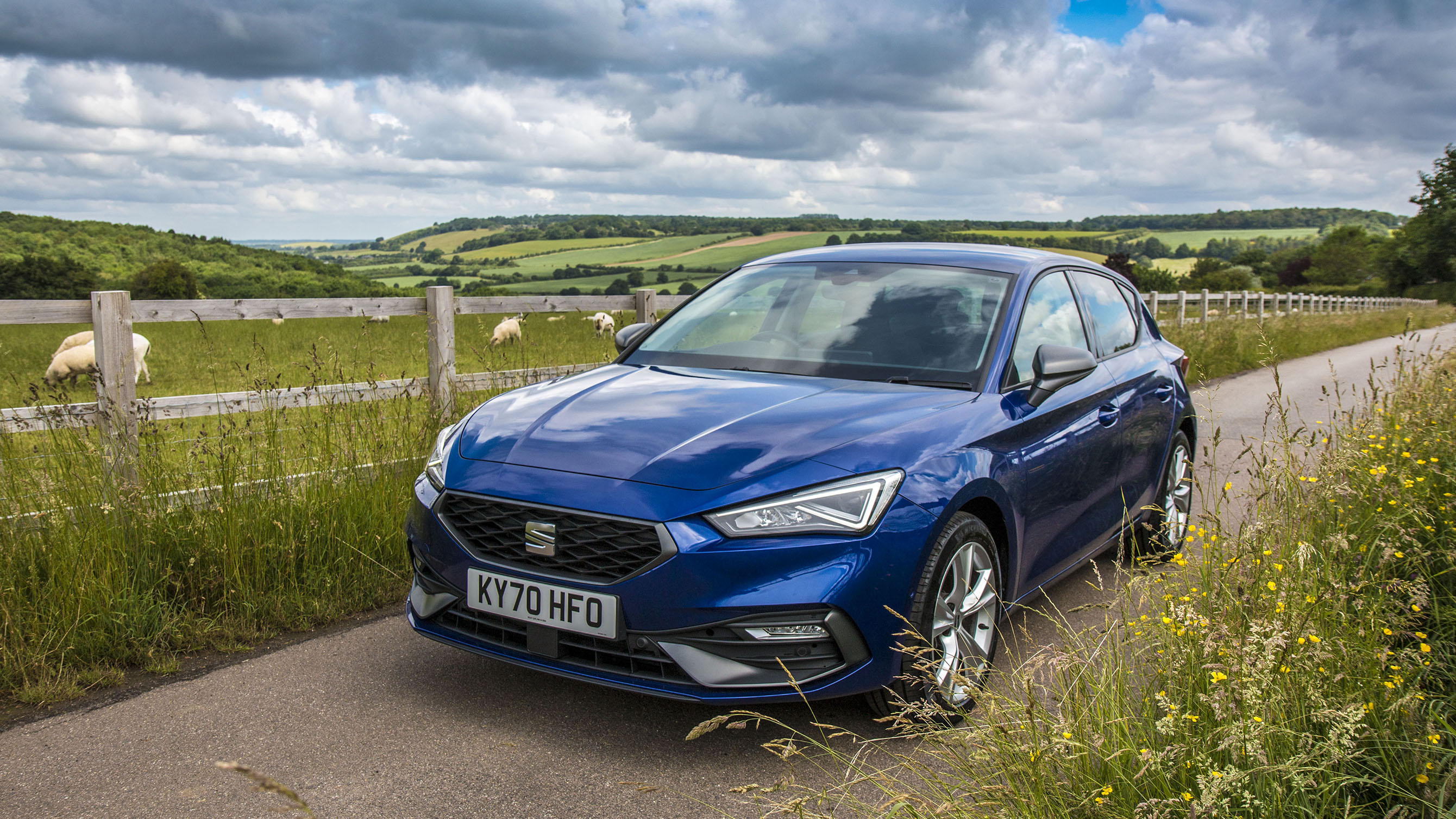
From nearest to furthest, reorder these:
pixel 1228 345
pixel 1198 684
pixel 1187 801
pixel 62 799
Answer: pixel 1187 801, pixel 1198 684, pixel 62 799, pixel 1228 345

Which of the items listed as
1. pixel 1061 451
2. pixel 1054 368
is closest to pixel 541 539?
pixel 1054 368

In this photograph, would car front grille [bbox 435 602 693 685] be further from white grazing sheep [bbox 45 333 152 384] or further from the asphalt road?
white grazing sheep [bbox 45 333 152 384]

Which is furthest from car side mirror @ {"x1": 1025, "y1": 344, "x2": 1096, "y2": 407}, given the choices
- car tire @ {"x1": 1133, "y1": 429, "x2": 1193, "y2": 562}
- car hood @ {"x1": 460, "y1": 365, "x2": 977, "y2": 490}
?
car tire @ {"x1": 1133, "y1": 429, "x2": 1193, "y2": 562}

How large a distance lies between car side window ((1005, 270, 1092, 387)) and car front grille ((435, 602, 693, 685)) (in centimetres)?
178

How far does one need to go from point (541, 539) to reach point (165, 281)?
33263 mm

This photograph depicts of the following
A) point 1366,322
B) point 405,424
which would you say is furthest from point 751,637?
point 1366,322

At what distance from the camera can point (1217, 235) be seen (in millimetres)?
90000

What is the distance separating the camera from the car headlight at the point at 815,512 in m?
2.91

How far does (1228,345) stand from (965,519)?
16.2 metres

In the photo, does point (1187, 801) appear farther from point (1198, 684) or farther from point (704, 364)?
point (704, 364)

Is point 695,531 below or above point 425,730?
above

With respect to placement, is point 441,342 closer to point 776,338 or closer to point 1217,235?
point 776,338

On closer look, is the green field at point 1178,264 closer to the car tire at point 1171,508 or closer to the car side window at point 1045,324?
the car tire at point 1171,508

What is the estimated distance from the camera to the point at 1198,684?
2.55 m
